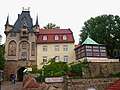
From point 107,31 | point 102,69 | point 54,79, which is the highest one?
point 107,31

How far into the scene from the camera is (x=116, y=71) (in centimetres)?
3469

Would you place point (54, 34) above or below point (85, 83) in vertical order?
above

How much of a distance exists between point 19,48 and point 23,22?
22.5 ft

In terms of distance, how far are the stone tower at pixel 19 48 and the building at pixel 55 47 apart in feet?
4.48

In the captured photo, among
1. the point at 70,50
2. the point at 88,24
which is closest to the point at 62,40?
the point at 70,50

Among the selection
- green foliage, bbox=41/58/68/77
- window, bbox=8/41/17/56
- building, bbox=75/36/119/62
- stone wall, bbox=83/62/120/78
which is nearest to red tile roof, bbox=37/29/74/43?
window, bbox=8/41/17/56

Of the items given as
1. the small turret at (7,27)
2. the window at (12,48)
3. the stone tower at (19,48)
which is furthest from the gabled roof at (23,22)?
the window at (12,48)

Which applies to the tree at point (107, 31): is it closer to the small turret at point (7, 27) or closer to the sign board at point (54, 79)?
the small turret at point (7, 27)

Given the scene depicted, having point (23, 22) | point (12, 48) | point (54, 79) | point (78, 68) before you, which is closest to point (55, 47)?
point (12, 48)

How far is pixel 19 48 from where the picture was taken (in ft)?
146

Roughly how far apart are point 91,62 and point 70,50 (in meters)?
11.5

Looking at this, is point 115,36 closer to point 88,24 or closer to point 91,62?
point 88,24

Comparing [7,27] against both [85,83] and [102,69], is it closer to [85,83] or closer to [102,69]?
[102,69]

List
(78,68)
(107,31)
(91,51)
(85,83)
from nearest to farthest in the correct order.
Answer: (85,83) → (78,68) → (91,51) → (107,31)
